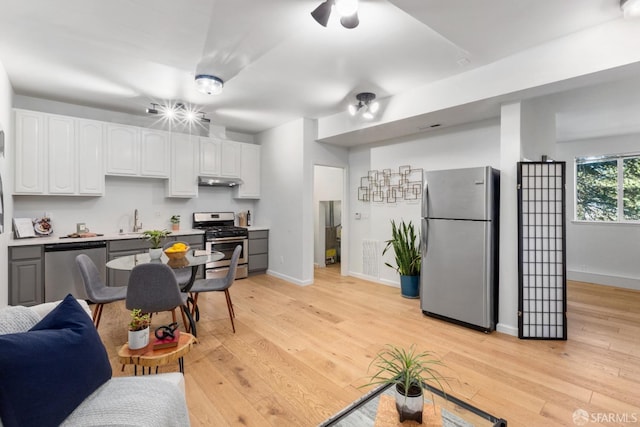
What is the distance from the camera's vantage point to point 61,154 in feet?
12.6

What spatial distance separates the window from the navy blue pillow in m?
6.94

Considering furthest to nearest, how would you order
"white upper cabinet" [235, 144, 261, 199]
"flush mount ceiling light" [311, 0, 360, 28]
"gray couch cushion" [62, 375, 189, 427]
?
"white upper cabinet" [235, 144, 261, 199], "flush mount ceiling light" [311, 0, 360, 28], "gray couch cushion" [62, 375, 189, 427]

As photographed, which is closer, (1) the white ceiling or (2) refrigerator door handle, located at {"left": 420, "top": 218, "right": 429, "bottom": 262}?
(1) the white ceiling

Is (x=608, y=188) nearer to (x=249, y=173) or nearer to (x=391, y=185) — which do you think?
(x=391, y=185)

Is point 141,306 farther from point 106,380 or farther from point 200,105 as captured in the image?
point 200,105

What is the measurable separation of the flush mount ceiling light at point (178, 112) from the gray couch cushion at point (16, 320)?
3144mm

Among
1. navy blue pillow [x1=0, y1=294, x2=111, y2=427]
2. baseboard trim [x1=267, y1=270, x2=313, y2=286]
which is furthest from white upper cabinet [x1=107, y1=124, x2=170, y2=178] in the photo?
navy blue pillow [x1=0, y1=294, x2=111, y2=427]

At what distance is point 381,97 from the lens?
3842mm

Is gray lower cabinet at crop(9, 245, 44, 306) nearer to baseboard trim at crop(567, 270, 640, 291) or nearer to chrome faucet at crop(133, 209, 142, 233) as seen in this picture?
chrome faucet at crop(133, 209, 142, 233)

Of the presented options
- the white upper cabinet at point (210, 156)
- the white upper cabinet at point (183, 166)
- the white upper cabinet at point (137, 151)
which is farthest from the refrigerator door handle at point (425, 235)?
the white upper cabinet at point (137, 151)

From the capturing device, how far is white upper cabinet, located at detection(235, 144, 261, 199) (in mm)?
5477

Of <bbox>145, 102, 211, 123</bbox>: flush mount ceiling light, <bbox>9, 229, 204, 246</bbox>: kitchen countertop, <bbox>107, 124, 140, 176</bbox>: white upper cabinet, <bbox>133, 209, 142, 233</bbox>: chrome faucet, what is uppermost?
<bbox>145, 102, 211, 123</bbox>: flush mount ceiling light

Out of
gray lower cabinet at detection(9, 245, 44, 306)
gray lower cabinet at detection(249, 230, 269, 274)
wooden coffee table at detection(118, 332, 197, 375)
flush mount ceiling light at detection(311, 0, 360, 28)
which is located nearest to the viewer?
wooden coffee table at detection(118, 332, 197, 375)

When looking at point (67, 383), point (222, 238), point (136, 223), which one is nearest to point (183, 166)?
point (136, 223)
